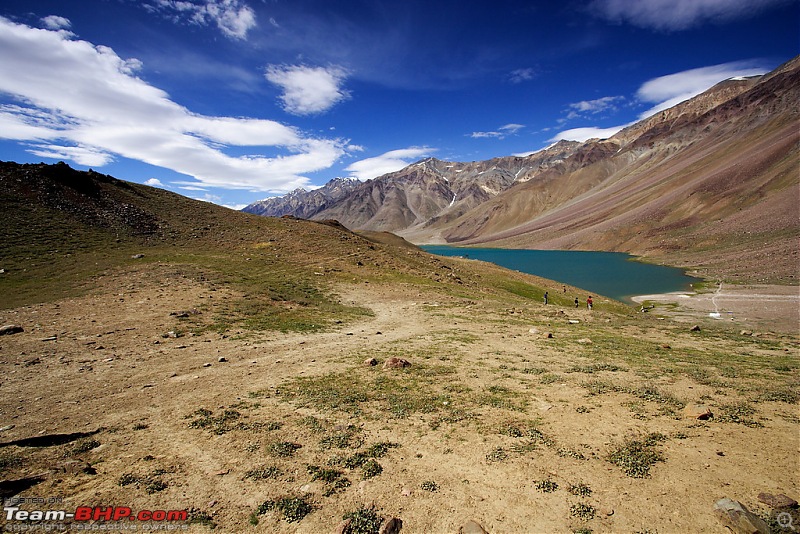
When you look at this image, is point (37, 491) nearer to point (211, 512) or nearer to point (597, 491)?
point (211, 512)

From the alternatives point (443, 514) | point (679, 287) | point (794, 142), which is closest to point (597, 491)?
point (443, 514)

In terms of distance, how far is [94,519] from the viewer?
20.9 feet

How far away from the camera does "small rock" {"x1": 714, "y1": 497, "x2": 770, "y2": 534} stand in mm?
5905

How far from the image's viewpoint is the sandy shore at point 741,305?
37594mm

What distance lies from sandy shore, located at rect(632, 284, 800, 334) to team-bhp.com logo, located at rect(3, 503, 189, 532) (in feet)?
151

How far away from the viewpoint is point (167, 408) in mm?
10844

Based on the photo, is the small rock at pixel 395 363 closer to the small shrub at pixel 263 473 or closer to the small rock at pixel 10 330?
the small shrub at pixel 263 473

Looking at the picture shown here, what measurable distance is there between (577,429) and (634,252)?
171 meters

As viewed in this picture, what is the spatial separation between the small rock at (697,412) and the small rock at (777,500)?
3.26m

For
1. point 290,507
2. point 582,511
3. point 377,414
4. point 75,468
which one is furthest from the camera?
point 377,414

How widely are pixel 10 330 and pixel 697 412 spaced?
96.1 ft

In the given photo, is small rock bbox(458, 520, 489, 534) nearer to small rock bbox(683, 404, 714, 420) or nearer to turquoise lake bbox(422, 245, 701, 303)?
small rock bbox(683, 404, 714, 420)

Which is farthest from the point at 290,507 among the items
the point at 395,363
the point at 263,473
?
the point at 395,363

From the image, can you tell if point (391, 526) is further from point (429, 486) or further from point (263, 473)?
point (263, 473)
